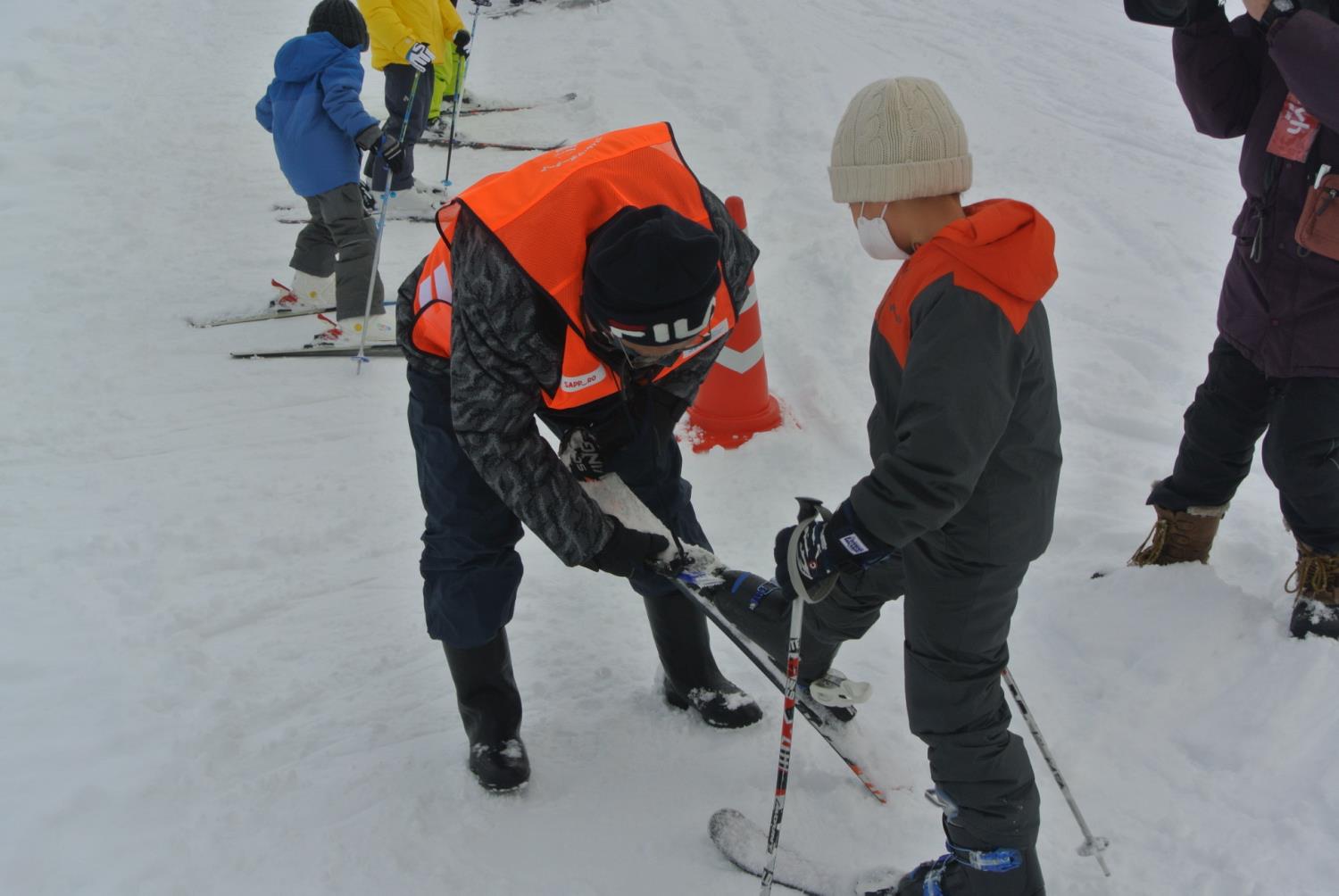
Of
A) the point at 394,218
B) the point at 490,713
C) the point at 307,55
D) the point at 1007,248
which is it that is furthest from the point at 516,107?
the point at 1007,248

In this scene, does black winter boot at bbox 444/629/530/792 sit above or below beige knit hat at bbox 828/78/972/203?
below

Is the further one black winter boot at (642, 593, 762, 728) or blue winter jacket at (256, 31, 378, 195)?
blue winter jacket at (256, 31, 378, 195)

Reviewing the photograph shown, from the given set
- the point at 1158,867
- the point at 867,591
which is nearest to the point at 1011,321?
the point at 867,591

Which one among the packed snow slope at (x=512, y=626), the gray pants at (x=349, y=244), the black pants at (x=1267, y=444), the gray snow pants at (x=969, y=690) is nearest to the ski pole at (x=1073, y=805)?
the packed snow slope at (x=512, y=626)

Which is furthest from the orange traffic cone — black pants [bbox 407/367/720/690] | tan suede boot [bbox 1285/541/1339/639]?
tan suede boot [bbox 1285/541/1339/639]

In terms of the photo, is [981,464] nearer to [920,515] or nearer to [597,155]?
[920,515]

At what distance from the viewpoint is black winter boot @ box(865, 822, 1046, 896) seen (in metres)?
2.16

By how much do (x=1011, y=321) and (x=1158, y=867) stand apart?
4.84ft

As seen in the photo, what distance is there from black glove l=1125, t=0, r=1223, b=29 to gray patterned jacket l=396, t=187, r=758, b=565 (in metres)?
1.37

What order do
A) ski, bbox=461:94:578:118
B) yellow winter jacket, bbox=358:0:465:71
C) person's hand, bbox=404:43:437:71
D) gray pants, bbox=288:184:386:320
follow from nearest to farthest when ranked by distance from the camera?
gray pants, bbox=288:184:386:320
person's hand, bbox=404:43:437:71
yellow winter jacket, bbox=358:0:465:71
ski, bbox=461:94:578:118

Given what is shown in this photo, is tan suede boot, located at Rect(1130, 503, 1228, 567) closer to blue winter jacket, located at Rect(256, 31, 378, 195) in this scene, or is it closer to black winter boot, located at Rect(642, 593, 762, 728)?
black winter boot, located at Rect(642, 593, 762, 728)

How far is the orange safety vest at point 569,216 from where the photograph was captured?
2104 mm

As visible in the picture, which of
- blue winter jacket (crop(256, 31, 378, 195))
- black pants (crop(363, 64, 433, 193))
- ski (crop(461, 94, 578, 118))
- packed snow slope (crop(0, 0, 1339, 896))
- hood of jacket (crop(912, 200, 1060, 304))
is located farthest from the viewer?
ski (crop(461, 94, 578, 118))

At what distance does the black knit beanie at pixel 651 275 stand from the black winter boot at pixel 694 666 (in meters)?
0.99
